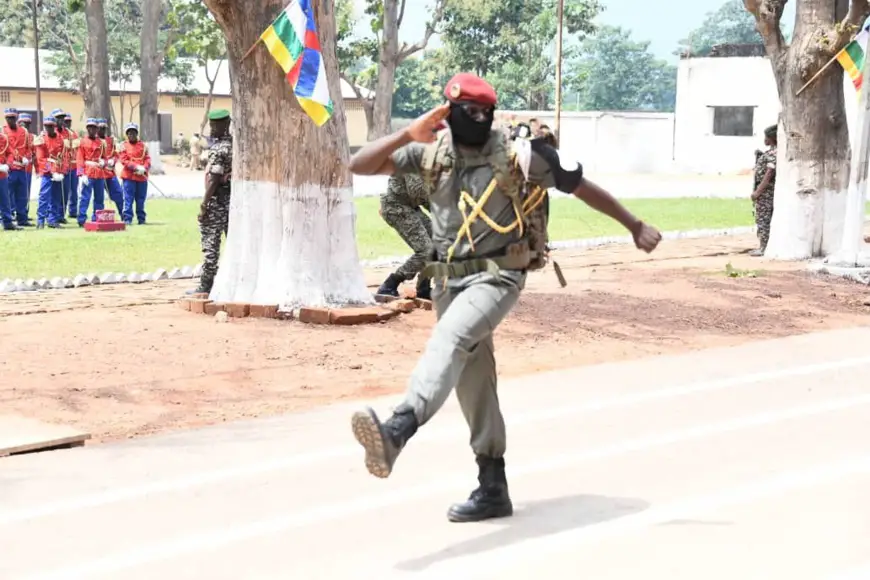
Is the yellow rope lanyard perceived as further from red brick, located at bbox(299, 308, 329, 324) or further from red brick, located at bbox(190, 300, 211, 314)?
red brick, located at bbox(190, 300, 211, 314)

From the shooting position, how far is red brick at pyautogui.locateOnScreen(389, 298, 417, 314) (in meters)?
11.3

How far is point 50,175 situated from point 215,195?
9772 millimetres

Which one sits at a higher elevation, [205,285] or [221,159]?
[221,159]

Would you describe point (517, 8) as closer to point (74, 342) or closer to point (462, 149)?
point (74, 342)

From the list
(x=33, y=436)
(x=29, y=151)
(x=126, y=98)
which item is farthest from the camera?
(x=126, y=98)

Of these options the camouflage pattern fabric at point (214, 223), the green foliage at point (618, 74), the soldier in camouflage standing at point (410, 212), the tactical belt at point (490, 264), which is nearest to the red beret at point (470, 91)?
the tactical belt at point (490, 264)

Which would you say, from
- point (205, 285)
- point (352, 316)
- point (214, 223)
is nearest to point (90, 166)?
point (214, 223)

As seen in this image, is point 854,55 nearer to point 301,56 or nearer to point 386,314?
point 386,314

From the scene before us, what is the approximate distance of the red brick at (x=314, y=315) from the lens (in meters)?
10.7

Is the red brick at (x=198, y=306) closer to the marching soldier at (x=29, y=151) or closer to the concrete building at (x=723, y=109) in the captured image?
the marching soldier at (x=29, y=151)

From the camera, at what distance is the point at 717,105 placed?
1981 inches

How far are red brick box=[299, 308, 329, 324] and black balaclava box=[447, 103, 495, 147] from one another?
17.7ft

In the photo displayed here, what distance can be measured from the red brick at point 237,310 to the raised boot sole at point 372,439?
20.0ft

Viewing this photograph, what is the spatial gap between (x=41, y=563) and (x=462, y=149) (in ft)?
7.51
